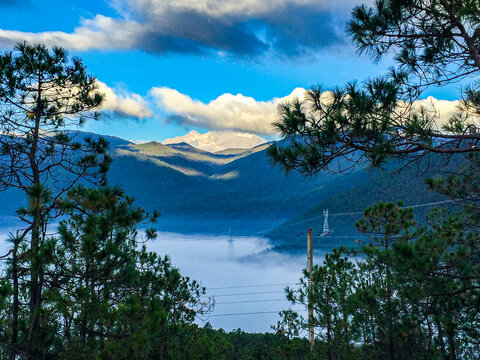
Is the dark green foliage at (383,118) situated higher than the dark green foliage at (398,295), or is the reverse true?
the dark green foliage at (383,118)

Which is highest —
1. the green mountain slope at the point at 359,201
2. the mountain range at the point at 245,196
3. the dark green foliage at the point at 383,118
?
the mountain range at the point at 245,196

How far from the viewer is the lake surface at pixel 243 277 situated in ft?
124

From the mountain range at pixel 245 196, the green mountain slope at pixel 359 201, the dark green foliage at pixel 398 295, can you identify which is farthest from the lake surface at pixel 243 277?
the dark green foliage at pixel 398 295

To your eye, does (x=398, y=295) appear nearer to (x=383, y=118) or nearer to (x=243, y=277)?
(x=383, y=118)

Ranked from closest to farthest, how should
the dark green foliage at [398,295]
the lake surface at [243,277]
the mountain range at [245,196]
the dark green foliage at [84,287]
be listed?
1. the dark green foliage at [84,287]
2. the dark green foliage at [398,295]
3. the lake surface at [243,277]
4. the mountain range at [245,196]

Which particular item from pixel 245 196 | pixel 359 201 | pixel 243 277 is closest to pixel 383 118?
pixel 243 277

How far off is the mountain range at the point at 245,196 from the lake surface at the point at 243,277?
428 inches

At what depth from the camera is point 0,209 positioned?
487 feet

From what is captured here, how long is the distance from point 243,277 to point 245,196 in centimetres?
10653

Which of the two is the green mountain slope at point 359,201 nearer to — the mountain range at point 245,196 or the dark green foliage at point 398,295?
the mountain range at point 245,196

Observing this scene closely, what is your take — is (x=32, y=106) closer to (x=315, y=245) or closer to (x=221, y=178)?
(x=315, y=245)

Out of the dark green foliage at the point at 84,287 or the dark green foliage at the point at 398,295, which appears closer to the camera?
the dark green foliage at the point at 84,287

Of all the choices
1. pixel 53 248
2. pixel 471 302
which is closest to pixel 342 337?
pixel 471 302

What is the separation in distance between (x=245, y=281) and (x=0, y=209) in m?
139
